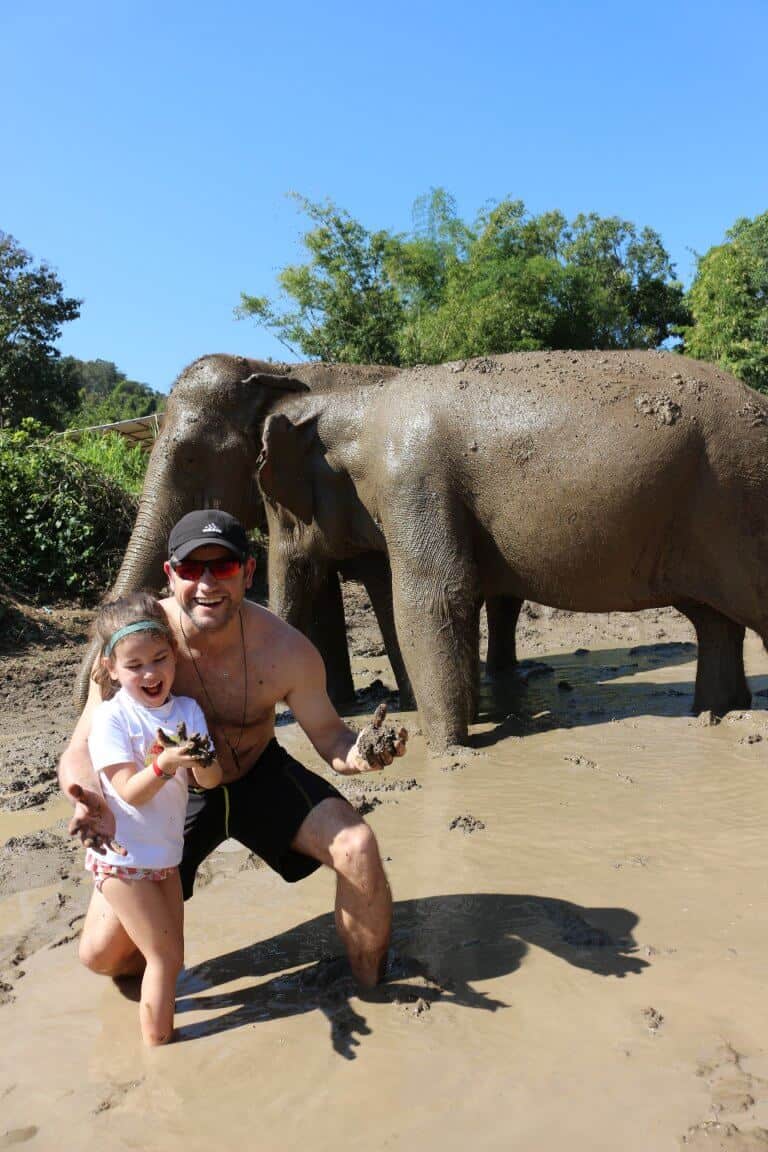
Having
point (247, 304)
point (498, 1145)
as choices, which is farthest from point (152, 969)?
point (247, 304)

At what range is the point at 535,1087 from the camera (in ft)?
8.06

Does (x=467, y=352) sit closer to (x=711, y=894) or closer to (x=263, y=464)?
(x=263, y=464)

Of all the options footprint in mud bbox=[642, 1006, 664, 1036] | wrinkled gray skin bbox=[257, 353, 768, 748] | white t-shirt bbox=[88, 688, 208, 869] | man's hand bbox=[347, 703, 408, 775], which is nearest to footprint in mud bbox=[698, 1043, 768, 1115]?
footprint in mud bbox=[642, 1006, 664, 1036]

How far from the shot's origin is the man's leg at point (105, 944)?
3064 millimetres

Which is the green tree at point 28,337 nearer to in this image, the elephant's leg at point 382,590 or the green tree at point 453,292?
the green tree at point 453,292

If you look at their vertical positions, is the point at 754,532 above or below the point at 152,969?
above

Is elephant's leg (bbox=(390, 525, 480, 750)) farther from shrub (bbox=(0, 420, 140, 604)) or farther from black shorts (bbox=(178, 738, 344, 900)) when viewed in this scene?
shrub (bbox=(0, 420, 140, 604))

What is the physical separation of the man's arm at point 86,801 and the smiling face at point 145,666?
259mm

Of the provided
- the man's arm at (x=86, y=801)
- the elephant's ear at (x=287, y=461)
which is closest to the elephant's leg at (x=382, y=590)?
the elephant's ear at (x=287, y=461)

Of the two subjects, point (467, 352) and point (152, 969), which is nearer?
point (152, 969)

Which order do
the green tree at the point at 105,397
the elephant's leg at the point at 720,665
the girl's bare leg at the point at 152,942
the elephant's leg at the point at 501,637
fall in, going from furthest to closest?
the green tree at the point at 105,397
the elephant's leg at the point at 501,637
the elephant's leg at the point at 720,665
the girl's bare leg at the point at 152,942

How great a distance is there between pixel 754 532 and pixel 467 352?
1574 cm

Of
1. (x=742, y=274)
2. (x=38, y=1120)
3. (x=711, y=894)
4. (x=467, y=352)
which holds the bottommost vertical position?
(x=38, y=1120)

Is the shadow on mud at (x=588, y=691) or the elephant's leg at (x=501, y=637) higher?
the elephant's leg at (x=501, y=637)
